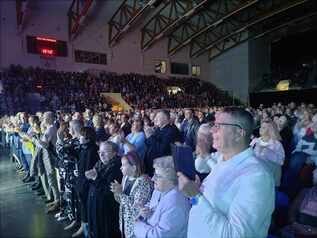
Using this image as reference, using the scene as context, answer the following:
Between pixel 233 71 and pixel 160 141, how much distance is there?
22.7 metres

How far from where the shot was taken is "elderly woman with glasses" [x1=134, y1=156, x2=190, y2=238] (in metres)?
1.75

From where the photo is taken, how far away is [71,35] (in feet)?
56.2

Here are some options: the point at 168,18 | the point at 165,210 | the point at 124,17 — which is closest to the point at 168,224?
the point at 165,210

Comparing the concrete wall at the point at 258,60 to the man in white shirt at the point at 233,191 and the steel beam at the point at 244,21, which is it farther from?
the man in white shirt at the point at 233,191

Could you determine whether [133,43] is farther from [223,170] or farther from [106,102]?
[223,170]

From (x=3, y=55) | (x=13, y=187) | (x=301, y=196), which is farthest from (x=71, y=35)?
(x=301, y=196)

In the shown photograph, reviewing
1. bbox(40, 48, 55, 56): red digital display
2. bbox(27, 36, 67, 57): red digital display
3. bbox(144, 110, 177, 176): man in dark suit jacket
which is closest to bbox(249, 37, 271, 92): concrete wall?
bbox(27, 36, 67, 57): red digital display

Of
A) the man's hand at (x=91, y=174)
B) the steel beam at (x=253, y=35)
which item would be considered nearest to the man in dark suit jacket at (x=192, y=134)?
the man's hand at (x=91, y=174)

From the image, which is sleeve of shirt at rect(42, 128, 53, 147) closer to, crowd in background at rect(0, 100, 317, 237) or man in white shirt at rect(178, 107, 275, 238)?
crowd in background at rect(0, 100, 317, 237)

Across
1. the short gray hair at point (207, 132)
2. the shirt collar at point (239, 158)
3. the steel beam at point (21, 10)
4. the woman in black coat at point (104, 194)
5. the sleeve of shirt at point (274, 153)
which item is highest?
the steel beam at point (21, 10)

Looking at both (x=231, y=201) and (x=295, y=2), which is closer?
(x=231, y=201)

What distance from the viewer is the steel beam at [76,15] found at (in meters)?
15.2

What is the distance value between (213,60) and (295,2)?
10574 mm

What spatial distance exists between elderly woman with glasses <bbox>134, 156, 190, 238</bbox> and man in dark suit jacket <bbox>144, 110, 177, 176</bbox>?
→ 1687 mm
